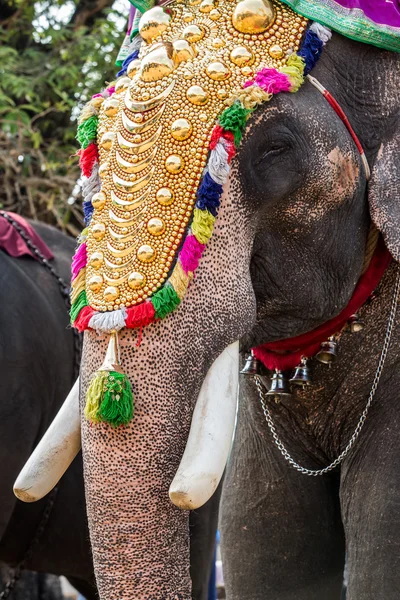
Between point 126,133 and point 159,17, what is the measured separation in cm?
24

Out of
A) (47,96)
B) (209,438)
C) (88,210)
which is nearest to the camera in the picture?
(209,438)

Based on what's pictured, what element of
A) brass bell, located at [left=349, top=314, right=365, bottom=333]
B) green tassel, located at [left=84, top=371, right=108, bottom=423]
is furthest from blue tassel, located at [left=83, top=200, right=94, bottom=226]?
brass bell, located at [left=349, top=314, right=365, bottom=333]

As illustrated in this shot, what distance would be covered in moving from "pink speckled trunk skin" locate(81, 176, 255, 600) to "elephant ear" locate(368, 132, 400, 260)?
37 centimetres

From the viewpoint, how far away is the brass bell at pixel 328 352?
2.00m

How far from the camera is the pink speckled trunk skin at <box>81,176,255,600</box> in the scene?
159cm

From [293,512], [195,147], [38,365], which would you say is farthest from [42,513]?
[195,147]

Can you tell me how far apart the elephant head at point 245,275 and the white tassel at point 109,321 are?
0.02 meters

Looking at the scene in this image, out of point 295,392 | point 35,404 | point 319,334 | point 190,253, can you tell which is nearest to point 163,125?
point 190,253

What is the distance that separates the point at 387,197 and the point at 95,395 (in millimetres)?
631

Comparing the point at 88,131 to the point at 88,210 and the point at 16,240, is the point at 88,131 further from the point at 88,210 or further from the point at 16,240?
the point at 16,240

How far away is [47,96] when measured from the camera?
493cm

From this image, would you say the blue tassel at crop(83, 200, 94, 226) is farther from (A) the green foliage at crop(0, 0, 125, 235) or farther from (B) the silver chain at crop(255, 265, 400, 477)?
(A) the green foliage at crop(0, 0, 125, 235)

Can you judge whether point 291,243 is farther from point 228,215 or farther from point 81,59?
point 81,59

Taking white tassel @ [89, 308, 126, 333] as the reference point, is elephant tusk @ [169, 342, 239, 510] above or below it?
below
